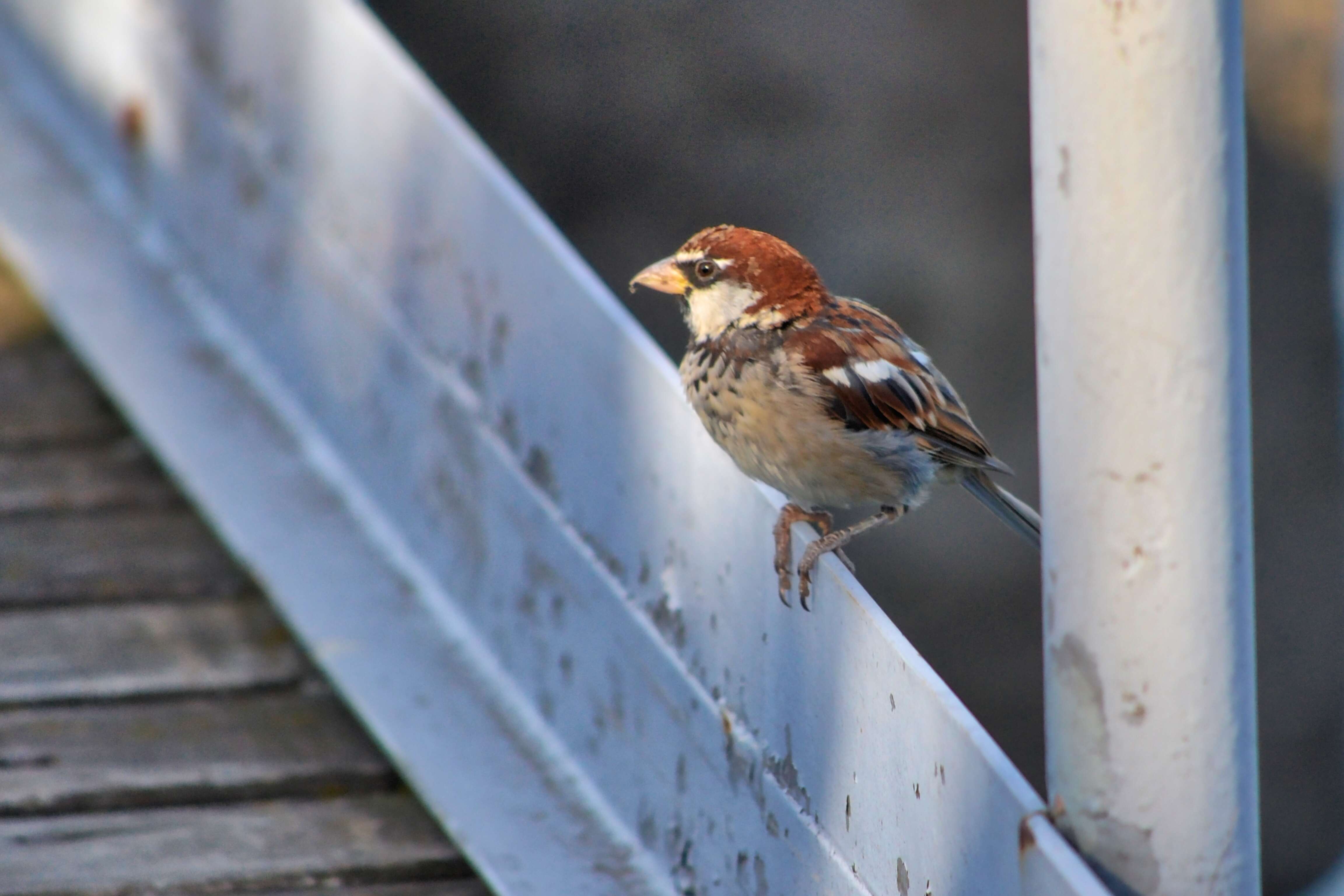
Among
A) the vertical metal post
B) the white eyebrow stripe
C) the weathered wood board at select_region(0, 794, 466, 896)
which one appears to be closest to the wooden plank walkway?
the weathered wood board at select_region(0, 794, 466, 896)

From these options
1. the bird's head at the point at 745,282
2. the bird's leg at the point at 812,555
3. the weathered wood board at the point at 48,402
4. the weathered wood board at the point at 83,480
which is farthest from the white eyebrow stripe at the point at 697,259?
the weathered wood board at the point at 48,402

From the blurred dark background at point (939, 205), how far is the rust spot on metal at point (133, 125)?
589mm

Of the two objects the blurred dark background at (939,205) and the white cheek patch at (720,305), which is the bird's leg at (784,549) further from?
the blurred dark background at (939,205)

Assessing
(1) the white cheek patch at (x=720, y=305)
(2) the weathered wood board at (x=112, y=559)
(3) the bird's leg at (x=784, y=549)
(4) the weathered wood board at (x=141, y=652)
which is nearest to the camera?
(3) the bird's leg at (x=784, y=549)

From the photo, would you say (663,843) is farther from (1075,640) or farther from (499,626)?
(1075,640)

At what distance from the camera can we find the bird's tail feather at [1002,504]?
219cm

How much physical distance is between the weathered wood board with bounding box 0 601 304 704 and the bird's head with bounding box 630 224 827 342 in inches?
35.0

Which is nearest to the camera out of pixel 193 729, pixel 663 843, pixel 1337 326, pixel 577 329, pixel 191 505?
pixel 663 843

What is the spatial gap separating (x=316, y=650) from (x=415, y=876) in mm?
520

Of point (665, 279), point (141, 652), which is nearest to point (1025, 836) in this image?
point (665, 279)

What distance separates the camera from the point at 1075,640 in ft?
3.65

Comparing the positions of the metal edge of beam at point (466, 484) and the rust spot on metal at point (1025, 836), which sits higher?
the metal edge of beam at point (466, 484)

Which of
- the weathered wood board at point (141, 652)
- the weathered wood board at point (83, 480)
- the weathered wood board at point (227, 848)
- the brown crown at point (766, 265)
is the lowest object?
the weathered wood board at point (227, 848)

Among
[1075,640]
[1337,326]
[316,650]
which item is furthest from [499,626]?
[1337,326]
